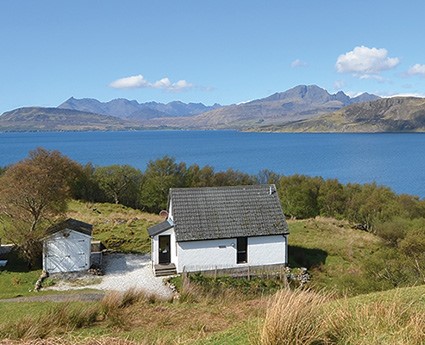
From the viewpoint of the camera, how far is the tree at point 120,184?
44625 mm

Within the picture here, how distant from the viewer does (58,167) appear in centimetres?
2144

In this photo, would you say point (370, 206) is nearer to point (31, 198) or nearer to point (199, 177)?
point (199, 177)

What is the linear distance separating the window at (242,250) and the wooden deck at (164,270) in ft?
10.1

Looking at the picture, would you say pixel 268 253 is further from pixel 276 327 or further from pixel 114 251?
pixel 276 327

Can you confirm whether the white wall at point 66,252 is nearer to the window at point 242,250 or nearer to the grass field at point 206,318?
the grass field at point 206,318

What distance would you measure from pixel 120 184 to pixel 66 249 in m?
24.9

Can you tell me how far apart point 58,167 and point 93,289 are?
22.8ft

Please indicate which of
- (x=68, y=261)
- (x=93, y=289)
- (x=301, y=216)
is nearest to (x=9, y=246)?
(x=68, y=261)

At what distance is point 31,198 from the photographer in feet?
66.7

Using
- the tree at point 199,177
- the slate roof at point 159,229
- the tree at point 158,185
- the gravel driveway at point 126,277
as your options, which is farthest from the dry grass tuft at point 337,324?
the tree at point 199,177

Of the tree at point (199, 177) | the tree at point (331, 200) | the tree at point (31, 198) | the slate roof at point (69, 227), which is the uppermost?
the tree at point (31, 198)

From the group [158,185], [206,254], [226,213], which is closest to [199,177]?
[158,185]

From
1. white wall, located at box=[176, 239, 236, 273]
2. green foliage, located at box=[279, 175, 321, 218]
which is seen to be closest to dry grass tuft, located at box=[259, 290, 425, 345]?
white wall, located at box=[176, 239, 236, 273]

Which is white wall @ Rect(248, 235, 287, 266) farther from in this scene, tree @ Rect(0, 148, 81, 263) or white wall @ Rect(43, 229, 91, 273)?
tree @ Rect(0, 148, 81, 263)
